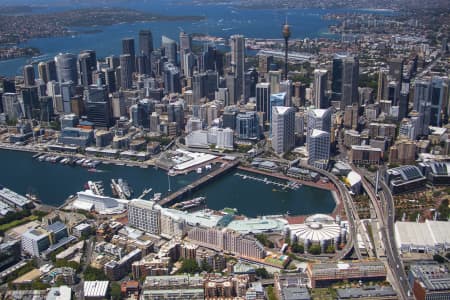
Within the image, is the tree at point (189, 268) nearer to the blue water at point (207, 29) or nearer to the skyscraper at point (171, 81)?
the skyscraper at point (171, 81)

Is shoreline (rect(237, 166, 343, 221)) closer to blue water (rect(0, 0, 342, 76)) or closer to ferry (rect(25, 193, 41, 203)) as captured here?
ferry (rect(25, 193, 41, 203))

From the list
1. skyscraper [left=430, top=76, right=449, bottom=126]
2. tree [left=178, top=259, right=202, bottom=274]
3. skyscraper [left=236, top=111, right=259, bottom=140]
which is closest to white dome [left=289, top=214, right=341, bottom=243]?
tree [left=178, top=259, right=202, bottom=274]

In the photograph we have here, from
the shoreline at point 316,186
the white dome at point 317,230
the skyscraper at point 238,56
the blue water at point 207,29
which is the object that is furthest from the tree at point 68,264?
the blue water at point 207,29

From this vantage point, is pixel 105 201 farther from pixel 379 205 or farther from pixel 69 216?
pixel 379 205

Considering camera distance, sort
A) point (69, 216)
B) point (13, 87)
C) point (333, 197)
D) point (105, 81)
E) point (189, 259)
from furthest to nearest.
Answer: point (105, 81) < point (13, 87) < point (333, 197) < point (69, 216) < point (189, 259)

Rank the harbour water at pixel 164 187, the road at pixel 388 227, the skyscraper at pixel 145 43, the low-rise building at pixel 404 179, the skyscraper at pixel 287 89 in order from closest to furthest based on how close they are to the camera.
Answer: the road at pixel 388 227
the harbour water at pixel 164 187
the low-rise building at pixel 404 179
the skyscraper at pixel 287 89
the skyscraper at pixel 145 43

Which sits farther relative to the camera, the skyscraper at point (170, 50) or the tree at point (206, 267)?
the skyscraper at point (170, 50)

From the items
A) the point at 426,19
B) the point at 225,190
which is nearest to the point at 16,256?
the point at 225,190

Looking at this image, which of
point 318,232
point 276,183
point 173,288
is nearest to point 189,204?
point 276,183
